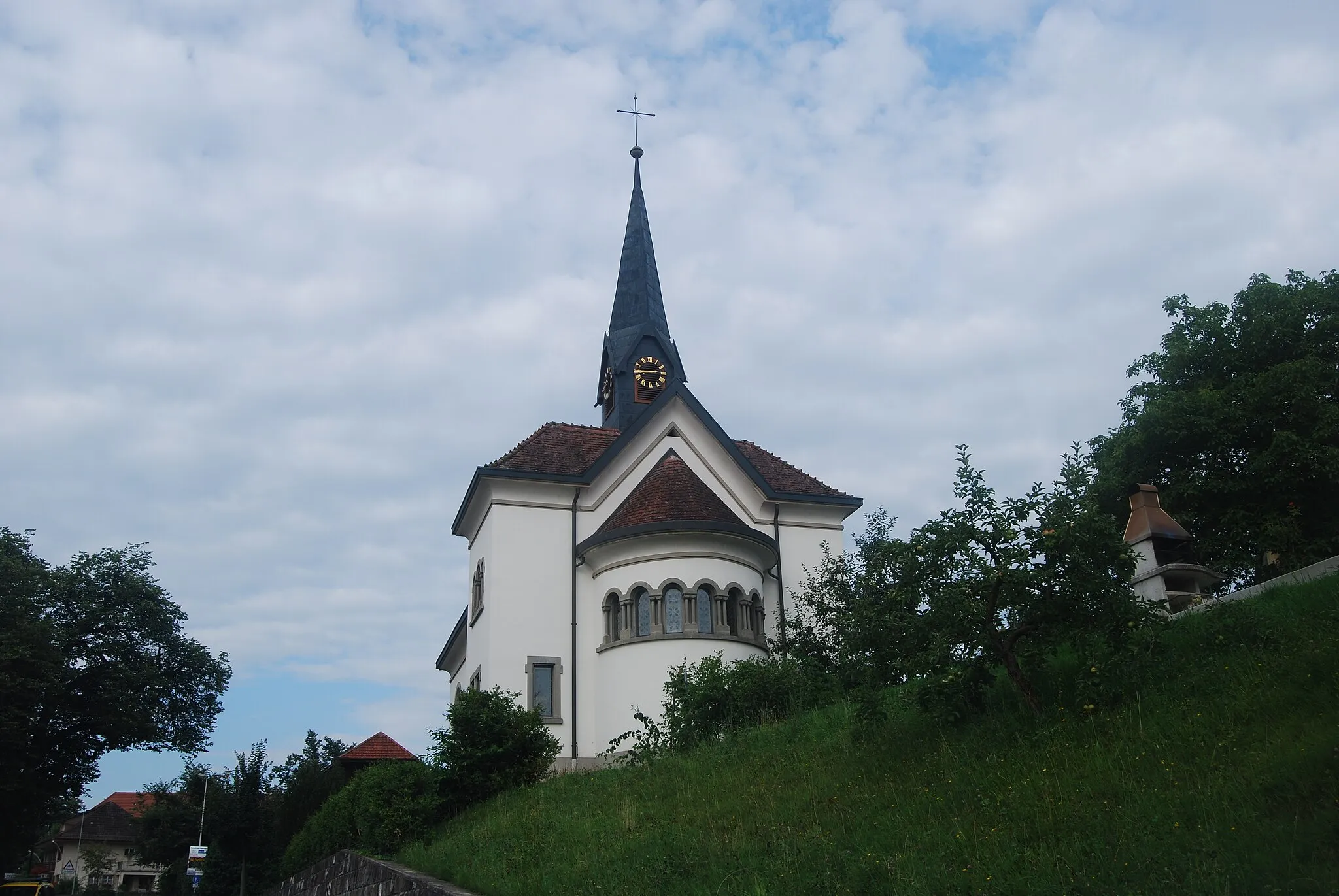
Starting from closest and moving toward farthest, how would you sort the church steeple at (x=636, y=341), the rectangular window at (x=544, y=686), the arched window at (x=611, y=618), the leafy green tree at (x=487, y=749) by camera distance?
the leafy green tree at (x=487, y=749) < the rectangular window at (x=544, y=686) < the arched window at (x=611, y=618) < the church steeple at (x=636, y=341)

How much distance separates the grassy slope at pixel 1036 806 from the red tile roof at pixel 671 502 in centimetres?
1102

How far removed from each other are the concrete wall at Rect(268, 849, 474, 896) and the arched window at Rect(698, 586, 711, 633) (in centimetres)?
907

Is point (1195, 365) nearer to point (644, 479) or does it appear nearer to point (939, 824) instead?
point (644, 479)

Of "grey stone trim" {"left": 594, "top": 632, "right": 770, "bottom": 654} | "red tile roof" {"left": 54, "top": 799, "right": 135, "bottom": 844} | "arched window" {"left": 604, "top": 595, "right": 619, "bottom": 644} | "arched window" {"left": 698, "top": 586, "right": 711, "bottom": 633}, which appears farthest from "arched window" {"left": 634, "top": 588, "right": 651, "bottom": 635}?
"red tile roof" {"left": 54, "top": 799, "right": 135, "bottom": 844}

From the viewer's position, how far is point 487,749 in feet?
61.6

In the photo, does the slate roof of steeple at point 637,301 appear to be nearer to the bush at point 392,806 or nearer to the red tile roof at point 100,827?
the bush at point 392,806

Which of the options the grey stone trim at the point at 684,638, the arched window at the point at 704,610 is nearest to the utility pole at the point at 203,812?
Answer: the grey stone trim at the point at 684,638

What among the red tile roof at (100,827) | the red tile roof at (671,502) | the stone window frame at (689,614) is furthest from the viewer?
the red tile roof at (100,827)

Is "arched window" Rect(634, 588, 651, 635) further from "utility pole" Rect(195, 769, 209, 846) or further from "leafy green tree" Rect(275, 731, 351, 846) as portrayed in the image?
"utility pole" Rect(195, 769, 209, 846)

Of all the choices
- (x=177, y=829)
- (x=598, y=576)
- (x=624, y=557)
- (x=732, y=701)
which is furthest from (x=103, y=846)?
(x=732, y=701)

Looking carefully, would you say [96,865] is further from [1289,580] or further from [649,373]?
[1289,580]

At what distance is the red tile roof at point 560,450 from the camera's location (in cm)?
2738

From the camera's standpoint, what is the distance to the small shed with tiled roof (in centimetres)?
3472

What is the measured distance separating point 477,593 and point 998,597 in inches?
737
